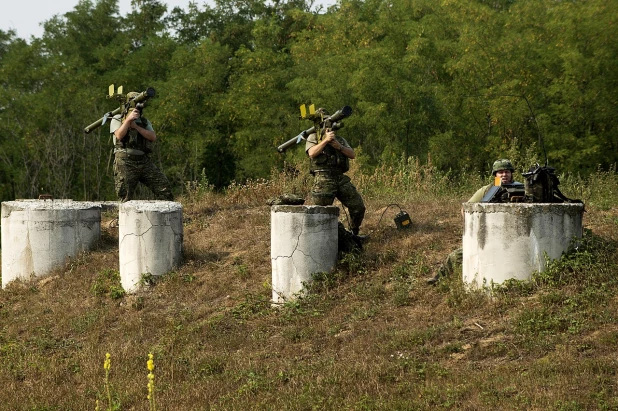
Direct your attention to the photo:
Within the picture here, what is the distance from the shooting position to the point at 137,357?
8.66 m

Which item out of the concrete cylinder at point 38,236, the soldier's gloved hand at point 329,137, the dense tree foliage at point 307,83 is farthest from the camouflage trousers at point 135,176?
the dense tree foliage at point 307,83

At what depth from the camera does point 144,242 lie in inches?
434

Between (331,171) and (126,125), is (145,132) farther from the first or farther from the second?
(331,171)

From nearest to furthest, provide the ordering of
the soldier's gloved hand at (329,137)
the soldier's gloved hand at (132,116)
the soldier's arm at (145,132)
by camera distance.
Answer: the soldier's gloved hand at (329,137), the soldier's gloved hand at (132,116), the soldier's arm at (145,132)

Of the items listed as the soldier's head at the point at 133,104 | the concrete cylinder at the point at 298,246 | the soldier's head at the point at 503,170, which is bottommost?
the concrete cylinder at the point at 298,246

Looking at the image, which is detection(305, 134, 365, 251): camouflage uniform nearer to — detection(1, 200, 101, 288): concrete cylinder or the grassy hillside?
the grassy hillside

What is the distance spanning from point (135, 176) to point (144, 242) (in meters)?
2.07

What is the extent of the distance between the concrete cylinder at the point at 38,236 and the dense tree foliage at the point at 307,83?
40.2ft

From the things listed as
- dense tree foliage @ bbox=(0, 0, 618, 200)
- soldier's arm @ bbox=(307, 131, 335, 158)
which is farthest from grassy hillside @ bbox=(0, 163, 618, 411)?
dense tree foliage @ bbox=(0, 0, 618, 200)

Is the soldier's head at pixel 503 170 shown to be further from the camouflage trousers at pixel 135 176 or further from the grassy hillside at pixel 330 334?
the camouflage trousers at pixel 135 176

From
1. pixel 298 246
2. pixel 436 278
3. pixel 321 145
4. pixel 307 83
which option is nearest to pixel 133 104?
pixel 321 145

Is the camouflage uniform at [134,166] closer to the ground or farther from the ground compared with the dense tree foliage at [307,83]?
closer to the ground

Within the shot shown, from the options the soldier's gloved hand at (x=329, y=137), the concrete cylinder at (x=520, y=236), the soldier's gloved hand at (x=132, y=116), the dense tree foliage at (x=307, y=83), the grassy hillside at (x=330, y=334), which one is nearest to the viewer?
the grassy hillside at (x=330, y=334)

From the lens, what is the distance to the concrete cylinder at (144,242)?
11.0m
